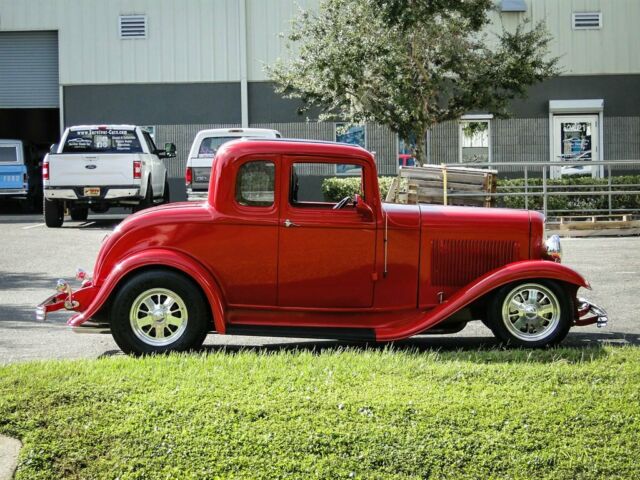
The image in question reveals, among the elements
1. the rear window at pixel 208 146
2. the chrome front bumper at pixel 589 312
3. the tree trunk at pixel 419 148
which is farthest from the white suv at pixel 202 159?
the chrome front bumper at pixel 589 312

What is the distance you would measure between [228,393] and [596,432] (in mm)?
2357

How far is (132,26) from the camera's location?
30703 mm

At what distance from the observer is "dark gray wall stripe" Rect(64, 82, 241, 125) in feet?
101

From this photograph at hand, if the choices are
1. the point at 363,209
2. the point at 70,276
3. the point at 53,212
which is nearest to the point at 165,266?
the point at 363,209

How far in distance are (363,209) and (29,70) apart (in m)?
25.3

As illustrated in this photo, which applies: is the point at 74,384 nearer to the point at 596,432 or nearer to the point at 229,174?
the point at 229,174

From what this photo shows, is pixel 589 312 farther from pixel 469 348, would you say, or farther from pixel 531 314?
pixel 469 348

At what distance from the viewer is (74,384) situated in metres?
6.96

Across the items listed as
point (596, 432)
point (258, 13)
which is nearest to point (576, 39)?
point (258, 13)

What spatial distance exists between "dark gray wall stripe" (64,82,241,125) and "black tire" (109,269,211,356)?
23.3 meters

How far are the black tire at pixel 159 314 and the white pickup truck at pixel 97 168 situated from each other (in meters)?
13.7

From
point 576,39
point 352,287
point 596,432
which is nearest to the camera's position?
point 596,432

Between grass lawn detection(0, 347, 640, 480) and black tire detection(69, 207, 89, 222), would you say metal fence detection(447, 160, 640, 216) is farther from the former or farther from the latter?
grass lawn detection(0, 347, 640, 480)

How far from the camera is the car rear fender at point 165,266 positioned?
26.0ft
